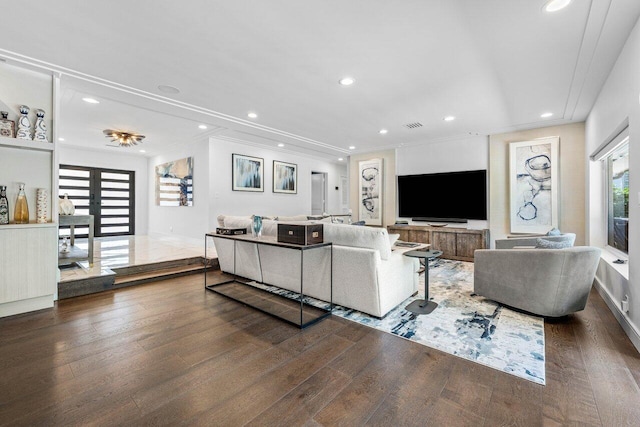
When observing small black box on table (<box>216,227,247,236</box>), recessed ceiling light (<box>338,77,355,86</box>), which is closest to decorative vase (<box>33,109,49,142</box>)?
small black box on table (<box>216,227,247,236</box>)

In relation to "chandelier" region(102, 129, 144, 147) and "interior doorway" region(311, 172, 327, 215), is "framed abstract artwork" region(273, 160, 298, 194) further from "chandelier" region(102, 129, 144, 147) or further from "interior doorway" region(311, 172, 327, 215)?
"chandelier" region(102, 129, 144, 147)

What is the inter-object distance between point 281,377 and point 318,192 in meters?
7.76

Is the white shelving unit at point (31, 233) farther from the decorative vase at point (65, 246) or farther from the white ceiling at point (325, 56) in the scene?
the decorative vase at point (65, 246)

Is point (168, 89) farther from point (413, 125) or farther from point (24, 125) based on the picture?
point (413, 125)

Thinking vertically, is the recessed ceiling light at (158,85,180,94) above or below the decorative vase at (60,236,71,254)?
above

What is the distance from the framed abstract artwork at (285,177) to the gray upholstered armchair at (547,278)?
550 cm

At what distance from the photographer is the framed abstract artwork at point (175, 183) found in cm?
675

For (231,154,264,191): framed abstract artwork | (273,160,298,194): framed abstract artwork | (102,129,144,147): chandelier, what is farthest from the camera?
(273,160,298,194): framed abstract artwork

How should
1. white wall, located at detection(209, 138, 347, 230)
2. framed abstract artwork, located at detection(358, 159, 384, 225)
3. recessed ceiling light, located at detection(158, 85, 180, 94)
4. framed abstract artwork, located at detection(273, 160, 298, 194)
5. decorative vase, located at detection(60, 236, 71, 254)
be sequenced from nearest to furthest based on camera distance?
1. recessed ceiling light, located at detection(158, 85, 180, 94)
2. decorative vase, located at detection(60, 236, 71, 254)
3. white wall, located at detection(209, 138, 347, 230)
4. framed abstract artwork, located at detection(358, 159, 384, 225)
5. framed abstract artwork, located at detection(273, 160, 298, 194)

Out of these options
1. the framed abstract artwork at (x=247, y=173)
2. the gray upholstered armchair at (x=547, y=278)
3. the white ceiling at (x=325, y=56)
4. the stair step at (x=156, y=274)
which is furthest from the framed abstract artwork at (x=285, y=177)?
the gray upholstered armchair at (x=547, y=278)

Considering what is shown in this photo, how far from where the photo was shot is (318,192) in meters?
9.38

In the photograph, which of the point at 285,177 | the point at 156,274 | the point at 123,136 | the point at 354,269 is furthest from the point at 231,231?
the point at 285,177

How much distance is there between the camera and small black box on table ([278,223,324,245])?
2.69 m

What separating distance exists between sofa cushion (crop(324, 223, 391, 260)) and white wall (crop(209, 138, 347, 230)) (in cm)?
397
